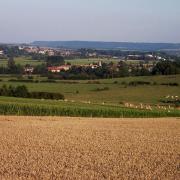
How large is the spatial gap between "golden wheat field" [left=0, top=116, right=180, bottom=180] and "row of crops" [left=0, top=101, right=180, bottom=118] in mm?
12828

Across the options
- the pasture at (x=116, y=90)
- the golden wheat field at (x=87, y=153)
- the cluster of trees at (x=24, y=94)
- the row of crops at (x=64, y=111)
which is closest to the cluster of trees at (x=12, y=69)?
the pasture at (x=116, y=90)

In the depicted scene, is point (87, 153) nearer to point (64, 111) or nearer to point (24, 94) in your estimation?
point (64, 111)

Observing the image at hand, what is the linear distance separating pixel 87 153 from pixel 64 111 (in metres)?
24.7

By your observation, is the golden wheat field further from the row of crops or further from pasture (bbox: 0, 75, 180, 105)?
pasture (bbox: 0, 75, 180, 105)

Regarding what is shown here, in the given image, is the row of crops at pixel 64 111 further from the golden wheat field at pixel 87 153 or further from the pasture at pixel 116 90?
the pasture at pixel 116 90

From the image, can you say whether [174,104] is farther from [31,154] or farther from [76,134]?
[31,154]

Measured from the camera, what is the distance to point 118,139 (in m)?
25.3

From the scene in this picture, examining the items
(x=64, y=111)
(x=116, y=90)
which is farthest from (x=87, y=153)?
(x=116, y=90)

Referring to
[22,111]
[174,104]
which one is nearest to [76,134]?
[22,111]

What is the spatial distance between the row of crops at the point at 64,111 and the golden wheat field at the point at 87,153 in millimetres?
12828

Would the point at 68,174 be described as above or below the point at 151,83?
above

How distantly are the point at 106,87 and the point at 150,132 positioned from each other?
5423 cm

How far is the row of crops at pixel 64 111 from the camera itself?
43688 mm

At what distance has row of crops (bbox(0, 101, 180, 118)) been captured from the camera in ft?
143
